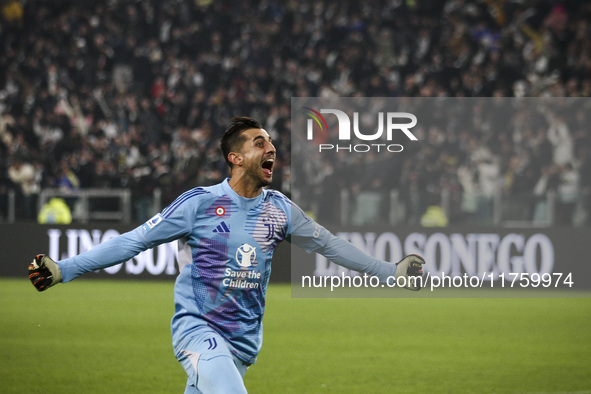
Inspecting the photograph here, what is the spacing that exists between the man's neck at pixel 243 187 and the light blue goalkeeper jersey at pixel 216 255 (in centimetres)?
3

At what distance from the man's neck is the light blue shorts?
718 millimetres

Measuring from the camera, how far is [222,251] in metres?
4.55

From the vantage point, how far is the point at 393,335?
34.7ft

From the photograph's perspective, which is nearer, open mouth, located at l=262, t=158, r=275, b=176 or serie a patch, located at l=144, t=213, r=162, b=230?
serie a patch, located at l=144, t=213, r=162, b=230

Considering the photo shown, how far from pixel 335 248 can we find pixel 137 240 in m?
1.14

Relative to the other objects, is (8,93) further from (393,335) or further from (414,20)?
(393,335)

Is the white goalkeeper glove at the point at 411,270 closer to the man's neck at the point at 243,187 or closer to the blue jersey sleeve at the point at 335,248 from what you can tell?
the blue jersey sleeve at the point at 335,248

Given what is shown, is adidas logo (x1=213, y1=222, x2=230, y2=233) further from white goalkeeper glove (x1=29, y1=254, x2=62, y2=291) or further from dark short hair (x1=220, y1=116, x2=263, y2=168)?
white goalkeeper glove (x1=29, y1=254, x2=62, y2=291)

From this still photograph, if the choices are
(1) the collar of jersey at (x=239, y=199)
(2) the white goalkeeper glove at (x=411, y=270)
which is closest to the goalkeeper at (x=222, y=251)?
(1) the collar of jersey at (x=239, y=199)

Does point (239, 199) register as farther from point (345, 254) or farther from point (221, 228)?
point (345, 254)

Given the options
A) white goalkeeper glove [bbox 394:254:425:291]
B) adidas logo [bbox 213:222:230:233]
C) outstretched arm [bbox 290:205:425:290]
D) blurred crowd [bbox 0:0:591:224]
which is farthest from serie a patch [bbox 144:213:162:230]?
blurred crowd [bbox 0:0:591:224]

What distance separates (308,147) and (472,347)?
6736mm

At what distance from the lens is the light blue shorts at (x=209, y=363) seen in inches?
163

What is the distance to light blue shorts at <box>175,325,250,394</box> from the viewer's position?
4137mm
